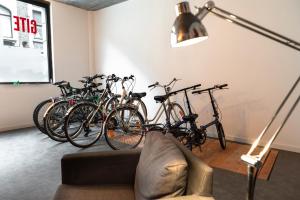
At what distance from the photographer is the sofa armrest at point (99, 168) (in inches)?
60.9

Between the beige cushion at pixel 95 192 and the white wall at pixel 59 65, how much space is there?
12.6ft

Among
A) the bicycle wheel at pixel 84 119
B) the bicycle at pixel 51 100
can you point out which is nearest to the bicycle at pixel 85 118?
the bicycle wheel at pixel 84 119

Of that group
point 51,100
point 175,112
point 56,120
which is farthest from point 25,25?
point 175,112

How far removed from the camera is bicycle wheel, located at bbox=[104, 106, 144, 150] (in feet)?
11.1

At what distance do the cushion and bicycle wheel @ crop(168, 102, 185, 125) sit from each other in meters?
2.46

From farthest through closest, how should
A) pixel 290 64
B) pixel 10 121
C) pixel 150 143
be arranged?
pixel 10 121, pixel 290 64, pixel 150 143

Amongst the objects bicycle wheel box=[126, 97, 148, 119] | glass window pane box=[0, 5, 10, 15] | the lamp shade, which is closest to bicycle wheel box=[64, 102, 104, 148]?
bicycle wheel box=[126, 97, 148, 119]

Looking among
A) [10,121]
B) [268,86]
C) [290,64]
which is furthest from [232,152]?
[10,121]

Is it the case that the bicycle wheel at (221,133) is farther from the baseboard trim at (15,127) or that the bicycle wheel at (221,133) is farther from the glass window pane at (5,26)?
the glass window pane at (5,26)

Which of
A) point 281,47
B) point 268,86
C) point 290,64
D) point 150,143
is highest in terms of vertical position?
point 281,47

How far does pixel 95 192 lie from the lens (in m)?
1.46

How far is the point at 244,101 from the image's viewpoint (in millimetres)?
3725

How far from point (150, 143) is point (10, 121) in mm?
4212

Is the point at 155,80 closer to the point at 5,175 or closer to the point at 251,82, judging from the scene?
the point at 251,82
